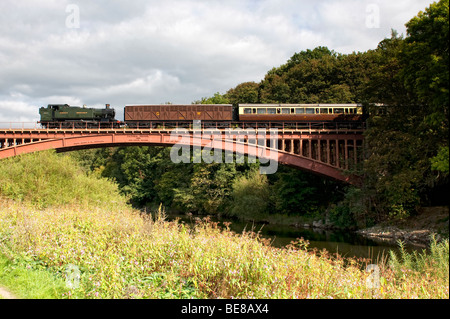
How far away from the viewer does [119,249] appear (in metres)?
10.1

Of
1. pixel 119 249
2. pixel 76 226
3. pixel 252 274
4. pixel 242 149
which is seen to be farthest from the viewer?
pixel 242 149

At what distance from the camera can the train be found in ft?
115

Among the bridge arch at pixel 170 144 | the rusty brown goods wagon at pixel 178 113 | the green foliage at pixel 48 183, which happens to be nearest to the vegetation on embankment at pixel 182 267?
the green foliage at pixel 48 183

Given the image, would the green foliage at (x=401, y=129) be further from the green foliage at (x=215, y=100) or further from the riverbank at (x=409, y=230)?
the green foliage at (x=215, y=100)

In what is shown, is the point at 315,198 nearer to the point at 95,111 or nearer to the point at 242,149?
the point at 242,149

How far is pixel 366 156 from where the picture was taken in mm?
30625

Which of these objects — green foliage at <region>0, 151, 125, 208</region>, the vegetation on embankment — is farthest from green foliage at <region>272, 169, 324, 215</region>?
the vegetation on embankment

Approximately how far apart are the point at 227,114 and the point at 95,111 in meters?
13.8

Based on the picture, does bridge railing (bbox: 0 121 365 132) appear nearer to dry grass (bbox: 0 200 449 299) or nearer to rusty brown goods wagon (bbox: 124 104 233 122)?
rusty brown goods wagon (bbox: 124 104 233 122)

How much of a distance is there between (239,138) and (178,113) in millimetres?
7059

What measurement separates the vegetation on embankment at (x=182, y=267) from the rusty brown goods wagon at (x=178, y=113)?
2515 centimetres

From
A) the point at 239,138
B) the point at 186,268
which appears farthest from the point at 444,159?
the point at 239,138
